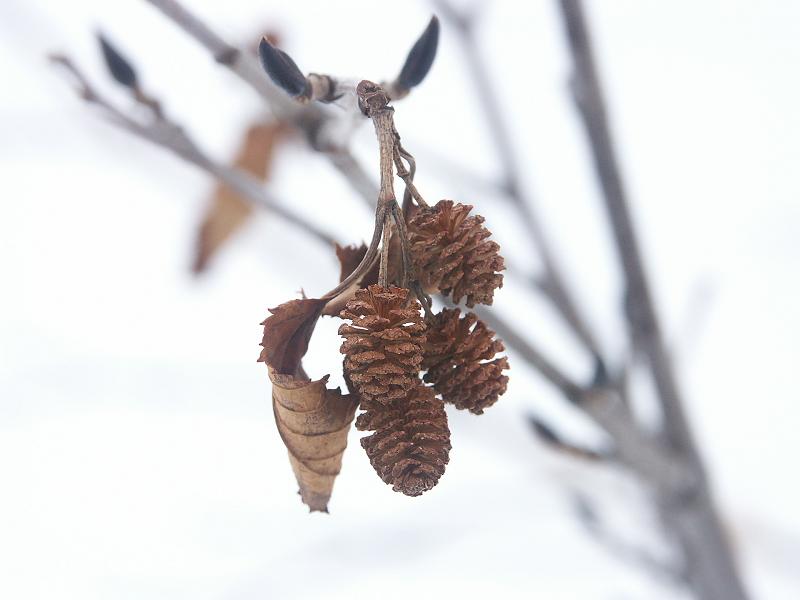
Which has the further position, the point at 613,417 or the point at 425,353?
the point at 613,417

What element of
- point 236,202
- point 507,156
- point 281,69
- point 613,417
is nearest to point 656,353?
point 613,417

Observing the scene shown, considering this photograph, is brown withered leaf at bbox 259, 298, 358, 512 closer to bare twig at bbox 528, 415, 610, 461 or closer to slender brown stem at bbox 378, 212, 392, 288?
slender brown stem at bbox 378, 212, 392, 288

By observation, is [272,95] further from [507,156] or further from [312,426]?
[507,156]

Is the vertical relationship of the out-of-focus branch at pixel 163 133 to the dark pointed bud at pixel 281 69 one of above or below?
above

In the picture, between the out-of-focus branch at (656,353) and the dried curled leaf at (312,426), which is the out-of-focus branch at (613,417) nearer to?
the out-of-focus branch at (656,353)

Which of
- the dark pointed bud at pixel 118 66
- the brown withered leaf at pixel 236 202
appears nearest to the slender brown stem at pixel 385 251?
the dark pointed bud at pixel 118 66

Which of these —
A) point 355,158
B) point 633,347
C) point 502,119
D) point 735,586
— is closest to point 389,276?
point 355,158
